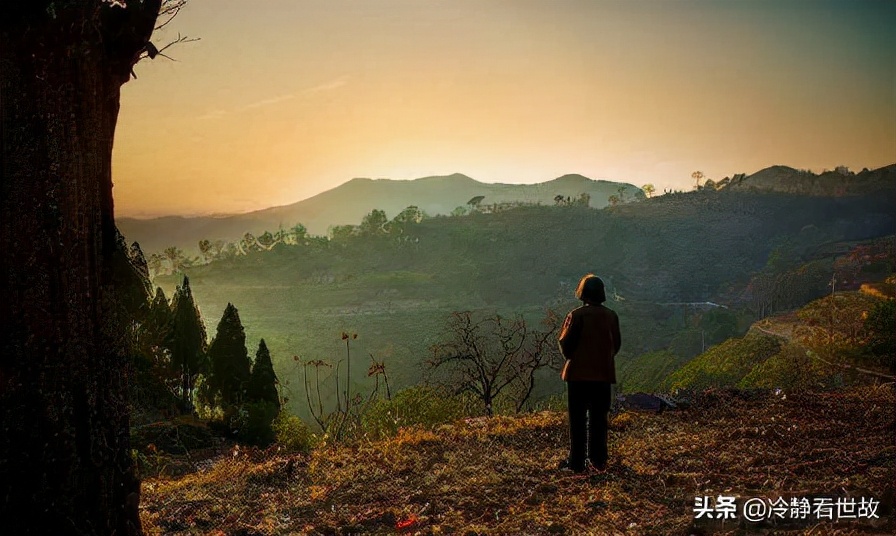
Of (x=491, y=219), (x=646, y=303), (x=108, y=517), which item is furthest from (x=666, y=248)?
(x=108, y=517)

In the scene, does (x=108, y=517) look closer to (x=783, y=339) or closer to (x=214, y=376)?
(x=214, y=376)

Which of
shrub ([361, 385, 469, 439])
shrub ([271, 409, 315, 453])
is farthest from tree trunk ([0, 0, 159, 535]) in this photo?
shrub ([271, 409, 315, 453])

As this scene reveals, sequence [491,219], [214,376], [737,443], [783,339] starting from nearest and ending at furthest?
[737,443]
[214,376]
[783,339]
[491,219]

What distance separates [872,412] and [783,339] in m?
23.1

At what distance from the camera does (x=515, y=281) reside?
81.4 meters

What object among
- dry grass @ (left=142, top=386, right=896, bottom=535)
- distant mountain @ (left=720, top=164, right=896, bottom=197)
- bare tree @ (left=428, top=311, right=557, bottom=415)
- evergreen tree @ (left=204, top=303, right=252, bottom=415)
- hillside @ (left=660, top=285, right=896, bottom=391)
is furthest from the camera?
distant mountain @ (left=720, top=164, right=896, bottom=197)

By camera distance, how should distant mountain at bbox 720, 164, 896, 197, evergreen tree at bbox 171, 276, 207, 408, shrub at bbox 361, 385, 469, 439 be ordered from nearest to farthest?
shrub at bbox 361, 385, 469, 439 < evergreen tree at bbox 171, 276, 207, 408 < distant mountain at bbox 720, 164, 896, 197

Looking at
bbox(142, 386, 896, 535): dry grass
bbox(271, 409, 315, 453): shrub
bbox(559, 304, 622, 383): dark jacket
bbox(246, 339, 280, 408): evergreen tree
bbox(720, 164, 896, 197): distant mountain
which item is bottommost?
bbox(246, 339, 280, 408): evergreen tree

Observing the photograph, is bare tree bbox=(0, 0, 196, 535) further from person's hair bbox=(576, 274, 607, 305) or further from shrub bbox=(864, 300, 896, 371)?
shrub bbox=(864, 300, 896, 371)

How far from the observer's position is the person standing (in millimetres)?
5656

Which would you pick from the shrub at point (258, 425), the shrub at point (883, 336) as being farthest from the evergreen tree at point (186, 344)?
the shrub at point (883, 336)

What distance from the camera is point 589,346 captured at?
5664mm

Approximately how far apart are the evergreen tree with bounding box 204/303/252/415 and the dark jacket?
18.4 meters

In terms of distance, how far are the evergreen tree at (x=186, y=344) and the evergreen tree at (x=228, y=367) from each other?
681 mm
